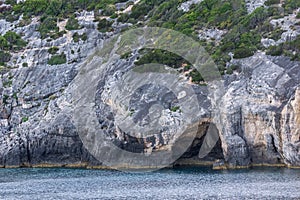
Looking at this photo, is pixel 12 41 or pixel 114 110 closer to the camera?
pixel 114 110

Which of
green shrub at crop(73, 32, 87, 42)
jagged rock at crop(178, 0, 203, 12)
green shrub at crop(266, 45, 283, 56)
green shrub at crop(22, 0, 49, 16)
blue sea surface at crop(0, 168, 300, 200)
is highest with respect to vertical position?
green shrub at crop(22, 0, 49, 16)

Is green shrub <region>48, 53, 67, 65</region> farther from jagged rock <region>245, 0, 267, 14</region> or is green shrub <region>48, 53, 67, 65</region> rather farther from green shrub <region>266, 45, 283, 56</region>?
green shrub <region>266, 45, 283, 56</region>

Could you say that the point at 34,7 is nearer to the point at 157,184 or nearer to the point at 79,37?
the point at 79,37

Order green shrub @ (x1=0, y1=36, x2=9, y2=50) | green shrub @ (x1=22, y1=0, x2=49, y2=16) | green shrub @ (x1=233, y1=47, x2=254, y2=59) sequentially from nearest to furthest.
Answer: green shrub @ (x1=233, y1=47, x2=254, y2=59) < green shrub @ (x1=0, y1=36, x2=9, y2=50) < green shrub @ (x1=22, y1=0, x2=49, y2=16)

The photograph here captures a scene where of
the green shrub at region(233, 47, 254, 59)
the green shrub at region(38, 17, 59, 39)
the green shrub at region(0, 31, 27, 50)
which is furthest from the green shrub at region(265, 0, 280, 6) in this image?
the green shrub at region(0, 31, 27, 50)

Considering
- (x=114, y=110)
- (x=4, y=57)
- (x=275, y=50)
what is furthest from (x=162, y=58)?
(x=4, y=57)

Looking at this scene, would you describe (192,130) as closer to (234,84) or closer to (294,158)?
(234,84)
